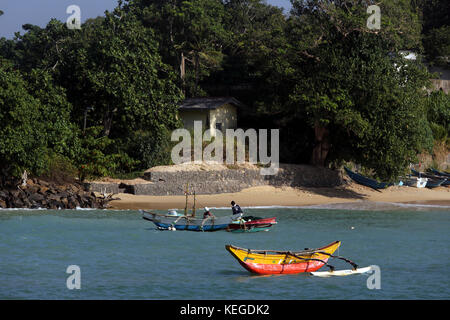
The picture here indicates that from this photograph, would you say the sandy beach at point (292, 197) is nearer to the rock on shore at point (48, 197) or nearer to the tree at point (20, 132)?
the rock on shore at point (48, 197)

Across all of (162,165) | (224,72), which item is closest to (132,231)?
(162,165)

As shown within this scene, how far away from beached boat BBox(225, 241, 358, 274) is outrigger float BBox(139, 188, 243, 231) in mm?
9078

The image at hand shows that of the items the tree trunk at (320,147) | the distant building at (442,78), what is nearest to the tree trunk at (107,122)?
the tree trunk at (320,147)

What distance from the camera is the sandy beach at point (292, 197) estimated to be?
39.9 m

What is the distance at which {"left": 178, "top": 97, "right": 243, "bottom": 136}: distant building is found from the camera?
169 ft

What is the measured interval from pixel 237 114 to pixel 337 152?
8.81 meters

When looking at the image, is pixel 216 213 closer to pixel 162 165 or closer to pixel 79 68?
pixel 162 165

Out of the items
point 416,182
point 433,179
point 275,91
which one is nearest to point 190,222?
point 275,91

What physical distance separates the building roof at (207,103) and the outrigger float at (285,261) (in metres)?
28.8

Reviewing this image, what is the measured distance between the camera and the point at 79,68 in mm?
44125

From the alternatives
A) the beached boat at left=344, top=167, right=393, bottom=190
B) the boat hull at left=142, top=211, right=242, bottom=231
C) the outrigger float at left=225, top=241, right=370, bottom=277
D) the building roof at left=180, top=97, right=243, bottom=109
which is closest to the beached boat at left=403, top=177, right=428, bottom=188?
the beached boat at left=344, top=167, right=393, bottom=190

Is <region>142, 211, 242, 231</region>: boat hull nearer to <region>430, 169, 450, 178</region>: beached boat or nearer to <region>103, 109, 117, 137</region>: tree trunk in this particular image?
<region>103, 109, 117, 137</region>: tree trunk

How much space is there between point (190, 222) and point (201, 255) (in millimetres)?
5038

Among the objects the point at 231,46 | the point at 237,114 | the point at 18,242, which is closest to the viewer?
the point at 18,242
